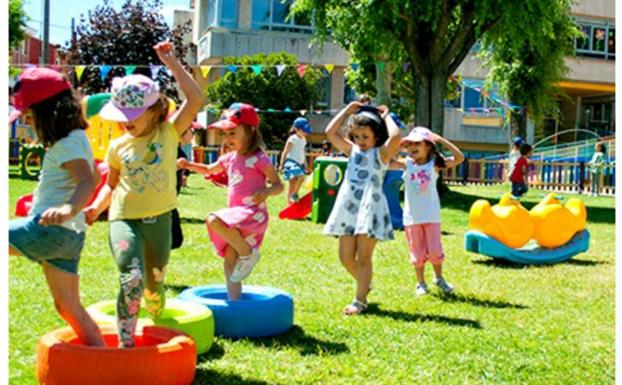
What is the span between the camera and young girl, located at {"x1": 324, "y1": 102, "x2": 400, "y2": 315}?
598 cm

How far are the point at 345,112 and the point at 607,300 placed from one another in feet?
9.01

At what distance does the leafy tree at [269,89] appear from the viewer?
31.0 meters

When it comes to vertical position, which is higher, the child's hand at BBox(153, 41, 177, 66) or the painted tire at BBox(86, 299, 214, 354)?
the child's hand at BBox(153, 41, 177, 66)

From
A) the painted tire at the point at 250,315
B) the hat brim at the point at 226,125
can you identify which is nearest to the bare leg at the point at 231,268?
the painted tire at the point at 250,315

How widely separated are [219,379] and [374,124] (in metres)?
2.55

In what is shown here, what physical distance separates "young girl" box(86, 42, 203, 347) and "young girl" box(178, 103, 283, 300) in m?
0.87

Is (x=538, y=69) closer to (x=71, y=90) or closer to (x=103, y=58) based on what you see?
(x=103, y=58)

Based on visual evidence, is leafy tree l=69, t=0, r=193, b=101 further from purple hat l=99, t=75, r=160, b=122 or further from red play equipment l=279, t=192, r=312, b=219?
purple hat l=99, t=75, r=160, b=122

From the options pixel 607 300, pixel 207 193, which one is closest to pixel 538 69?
pixel 207 193

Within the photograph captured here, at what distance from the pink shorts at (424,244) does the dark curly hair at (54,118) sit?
3.84m

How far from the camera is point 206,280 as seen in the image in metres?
7.20

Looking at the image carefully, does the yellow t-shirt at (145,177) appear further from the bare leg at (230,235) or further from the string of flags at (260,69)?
the string of flags at (260,69)

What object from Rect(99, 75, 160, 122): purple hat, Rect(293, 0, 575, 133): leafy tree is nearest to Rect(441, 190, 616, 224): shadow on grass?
Rect(293, 0, 575, 133): leafy tree

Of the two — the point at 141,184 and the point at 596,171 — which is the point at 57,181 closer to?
the point at 141,184
